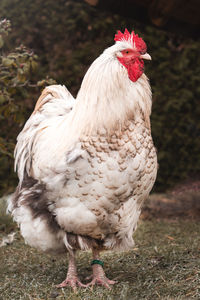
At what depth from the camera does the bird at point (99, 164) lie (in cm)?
339

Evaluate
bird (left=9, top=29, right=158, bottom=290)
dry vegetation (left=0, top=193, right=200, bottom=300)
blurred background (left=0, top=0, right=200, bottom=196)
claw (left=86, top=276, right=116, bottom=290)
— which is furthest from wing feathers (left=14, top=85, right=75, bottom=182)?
blurred background (left=0, top=0, right=200, bottom=196)

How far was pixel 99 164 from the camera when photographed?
3.36 m

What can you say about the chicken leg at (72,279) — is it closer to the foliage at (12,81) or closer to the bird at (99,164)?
the bird at (99,164)

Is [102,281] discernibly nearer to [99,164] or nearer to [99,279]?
[99,279]

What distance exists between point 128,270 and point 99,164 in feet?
4.43

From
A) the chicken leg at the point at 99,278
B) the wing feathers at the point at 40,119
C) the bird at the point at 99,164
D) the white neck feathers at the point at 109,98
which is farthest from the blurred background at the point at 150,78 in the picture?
the white neck feathers at the point at 109,98

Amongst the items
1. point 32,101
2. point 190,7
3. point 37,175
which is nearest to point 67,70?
point 32,101

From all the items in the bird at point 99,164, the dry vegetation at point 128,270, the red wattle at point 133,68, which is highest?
the red wattle at point 133,68

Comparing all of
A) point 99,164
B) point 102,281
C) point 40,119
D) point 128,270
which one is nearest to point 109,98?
point 99,164

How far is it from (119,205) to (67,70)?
5.13m

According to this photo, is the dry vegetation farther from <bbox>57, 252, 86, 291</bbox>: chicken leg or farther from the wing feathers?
the wing feathers

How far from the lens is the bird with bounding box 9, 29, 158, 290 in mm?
3393

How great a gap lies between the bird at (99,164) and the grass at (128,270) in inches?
10.1

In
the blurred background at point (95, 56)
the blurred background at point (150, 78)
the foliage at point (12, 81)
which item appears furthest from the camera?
the blurred background at point (95, 56)
